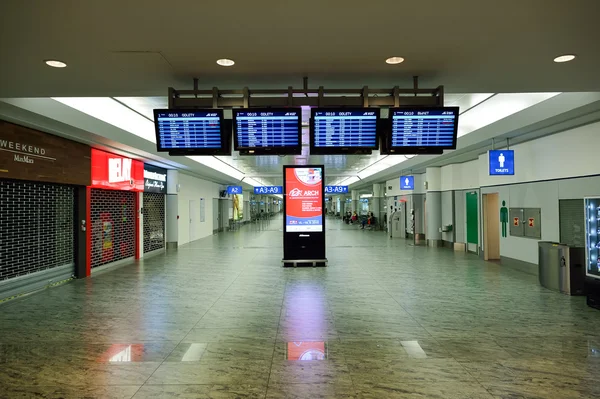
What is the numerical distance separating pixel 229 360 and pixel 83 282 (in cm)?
634

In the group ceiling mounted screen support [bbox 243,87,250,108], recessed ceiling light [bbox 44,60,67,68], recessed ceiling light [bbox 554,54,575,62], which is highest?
recessed ceiling light [bbox 44,60,67,68]

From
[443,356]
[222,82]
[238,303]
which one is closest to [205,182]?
[238,303]

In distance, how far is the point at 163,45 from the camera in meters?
3.58

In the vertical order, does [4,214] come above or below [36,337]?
above

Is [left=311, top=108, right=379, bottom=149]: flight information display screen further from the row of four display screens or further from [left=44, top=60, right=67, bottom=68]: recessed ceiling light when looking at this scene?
[left=44, top=60, right=67, bottom=68]: recessed ceiling light

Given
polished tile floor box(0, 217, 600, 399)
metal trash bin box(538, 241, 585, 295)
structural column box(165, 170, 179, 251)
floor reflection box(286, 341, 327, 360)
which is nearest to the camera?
polished tile floor box(0, 217, 600, 399)

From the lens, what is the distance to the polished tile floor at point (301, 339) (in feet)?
11.5

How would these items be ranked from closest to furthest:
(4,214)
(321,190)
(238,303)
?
(238,303), (4,214), (321,190)

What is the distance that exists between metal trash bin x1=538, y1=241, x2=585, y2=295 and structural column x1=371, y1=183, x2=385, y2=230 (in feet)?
62.0

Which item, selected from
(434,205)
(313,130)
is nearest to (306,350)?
(313,130)

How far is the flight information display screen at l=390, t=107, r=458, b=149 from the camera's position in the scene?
4531mm

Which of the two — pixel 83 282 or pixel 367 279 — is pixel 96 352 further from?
pixel 367 279

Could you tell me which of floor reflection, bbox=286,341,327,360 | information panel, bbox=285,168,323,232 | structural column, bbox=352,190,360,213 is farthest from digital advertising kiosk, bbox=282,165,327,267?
structural column, bbox=352,190,360,213

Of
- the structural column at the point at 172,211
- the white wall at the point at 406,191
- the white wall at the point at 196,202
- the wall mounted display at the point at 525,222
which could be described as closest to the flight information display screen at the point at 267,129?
the wall mounted display at the point at 525,222
